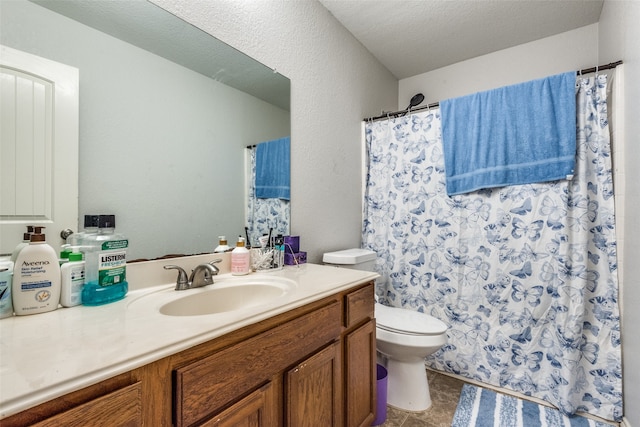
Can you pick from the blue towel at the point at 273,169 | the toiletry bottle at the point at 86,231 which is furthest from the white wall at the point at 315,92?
the toiletry bottle at the point at 86,231

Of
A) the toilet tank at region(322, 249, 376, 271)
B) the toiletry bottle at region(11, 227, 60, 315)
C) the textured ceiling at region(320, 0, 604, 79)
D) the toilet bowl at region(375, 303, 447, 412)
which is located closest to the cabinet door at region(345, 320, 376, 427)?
the toilet bowl at region(375, 303, 447, 412)

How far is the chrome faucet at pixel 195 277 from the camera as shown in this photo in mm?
1077

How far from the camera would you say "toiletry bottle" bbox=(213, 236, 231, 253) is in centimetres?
130

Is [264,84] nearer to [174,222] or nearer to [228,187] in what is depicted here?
[228,187]

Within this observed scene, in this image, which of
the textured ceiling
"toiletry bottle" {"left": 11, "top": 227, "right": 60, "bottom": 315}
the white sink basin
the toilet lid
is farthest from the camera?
the textured ceiling

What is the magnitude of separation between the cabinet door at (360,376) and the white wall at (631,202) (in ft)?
3.69

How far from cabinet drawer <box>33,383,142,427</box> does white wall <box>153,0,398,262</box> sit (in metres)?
1.15

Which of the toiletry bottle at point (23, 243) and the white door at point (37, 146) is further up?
the white door at point (37, 146)

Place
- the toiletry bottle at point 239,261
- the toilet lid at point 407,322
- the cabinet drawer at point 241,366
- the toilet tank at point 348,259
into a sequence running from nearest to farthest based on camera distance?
the cabinet drawer at point 241,366 → the toiletry bottle at point 239,261 → the toilet lid at point 407,322 → the toilet tank at point 348,259

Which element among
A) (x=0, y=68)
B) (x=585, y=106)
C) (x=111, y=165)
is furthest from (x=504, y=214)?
(x=0, y=68)

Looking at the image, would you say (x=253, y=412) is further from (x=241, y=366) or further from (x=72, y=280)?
(x=72, y=280)

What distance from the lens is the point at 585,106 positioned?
5.16 ft

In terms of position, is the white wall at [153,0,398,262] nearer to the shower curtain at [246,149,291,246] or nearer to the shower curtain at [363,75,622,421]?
the shower curtain at [246,149,291,246]

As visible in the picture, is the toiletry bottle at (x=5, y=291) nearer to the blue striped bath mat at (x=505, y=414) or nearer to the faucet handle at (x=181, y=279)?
the faucet handle at (x=181, y=279)
